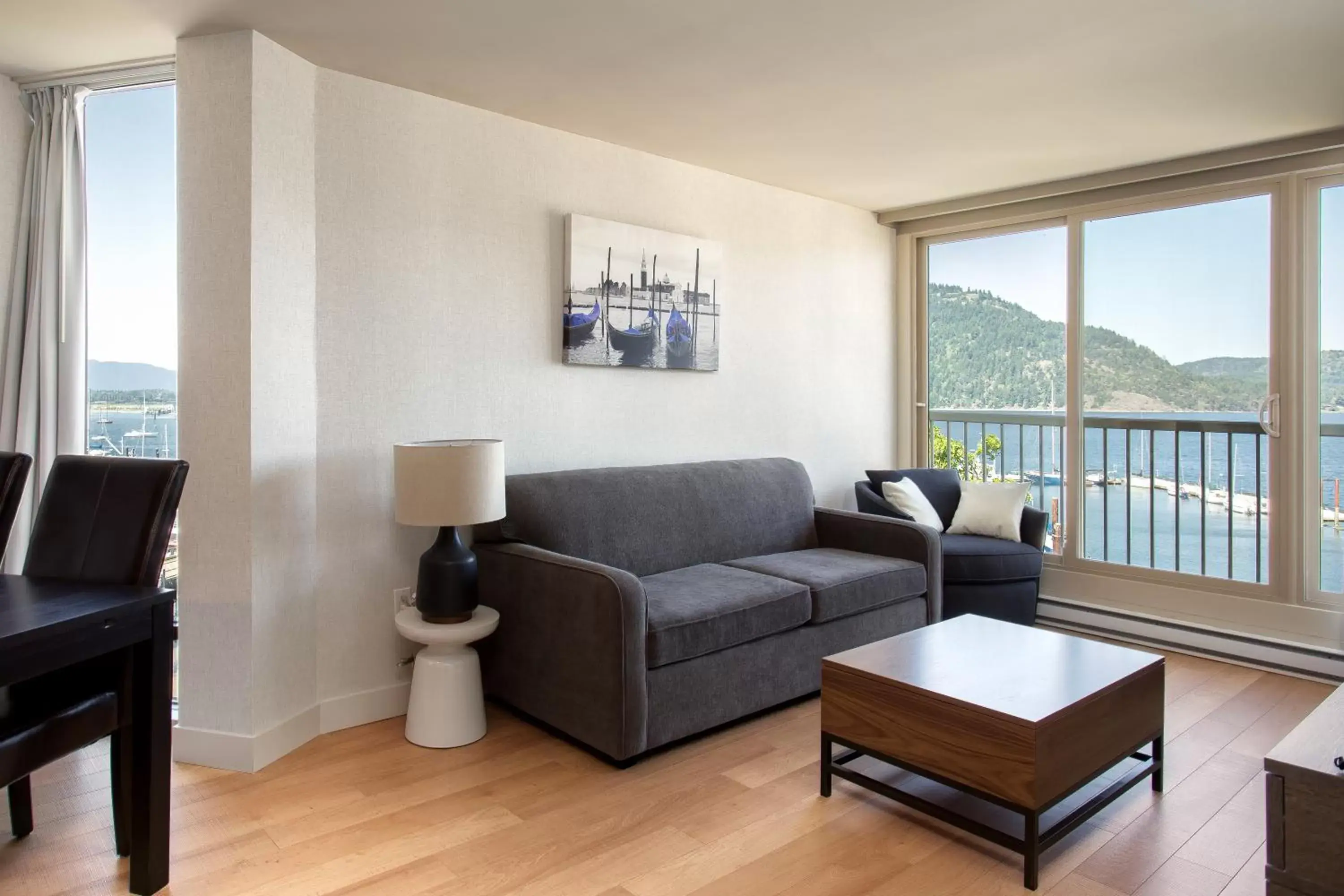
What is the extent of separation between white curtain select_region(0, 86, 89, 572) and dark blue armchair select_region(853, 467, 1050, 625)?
11.6 feet

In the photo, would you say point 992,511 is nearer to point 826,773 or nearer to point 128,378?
point 826,773

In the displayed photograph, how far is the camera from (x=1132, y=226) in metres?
4.28

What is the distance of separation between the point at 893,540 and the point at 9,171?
382 centimetres

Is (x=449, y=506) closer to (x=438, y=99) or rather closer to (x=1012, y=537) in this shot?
(x=438, y=99)

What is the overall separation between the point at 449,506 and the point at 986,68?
237cm

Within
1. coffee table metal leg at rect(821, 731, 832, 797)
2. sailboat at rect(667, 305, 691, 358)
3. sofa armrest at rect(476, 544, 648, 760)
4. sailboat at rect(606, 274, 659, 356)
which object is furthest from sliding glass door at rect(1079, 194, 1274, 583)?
sofa armrest at rect(476, 544, 648, 760)

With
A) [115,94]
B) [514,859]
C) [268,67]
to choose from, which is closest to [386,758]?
[514,859]

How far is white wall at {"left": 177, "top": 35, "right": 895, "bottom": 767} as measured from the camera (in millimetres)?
2619

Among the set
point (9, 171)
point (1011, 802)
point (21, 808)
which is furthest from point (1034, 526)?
point (9, 171)

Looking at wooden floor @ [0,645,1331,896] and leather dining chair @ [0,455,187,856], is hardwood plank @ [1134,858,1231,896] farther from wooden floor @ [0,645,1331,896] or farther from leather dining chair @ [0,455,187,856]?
leather dining chair @ [0,455,187,856]

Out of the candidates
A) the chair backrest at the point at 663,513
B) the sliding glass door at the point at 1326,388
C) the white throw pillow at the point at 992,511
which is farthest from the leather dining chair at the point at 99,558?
the sliding glass door at the point at 1326,388

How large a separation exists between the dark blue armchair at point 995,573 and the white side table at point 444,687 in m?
2.20

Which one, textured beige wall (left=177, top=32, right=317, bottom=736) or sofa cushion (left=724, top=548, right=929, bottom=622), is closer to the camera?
textured beige wall (left=177, top=32, right=317, bottom=736)

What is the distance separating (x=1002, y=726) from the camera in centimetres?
206
